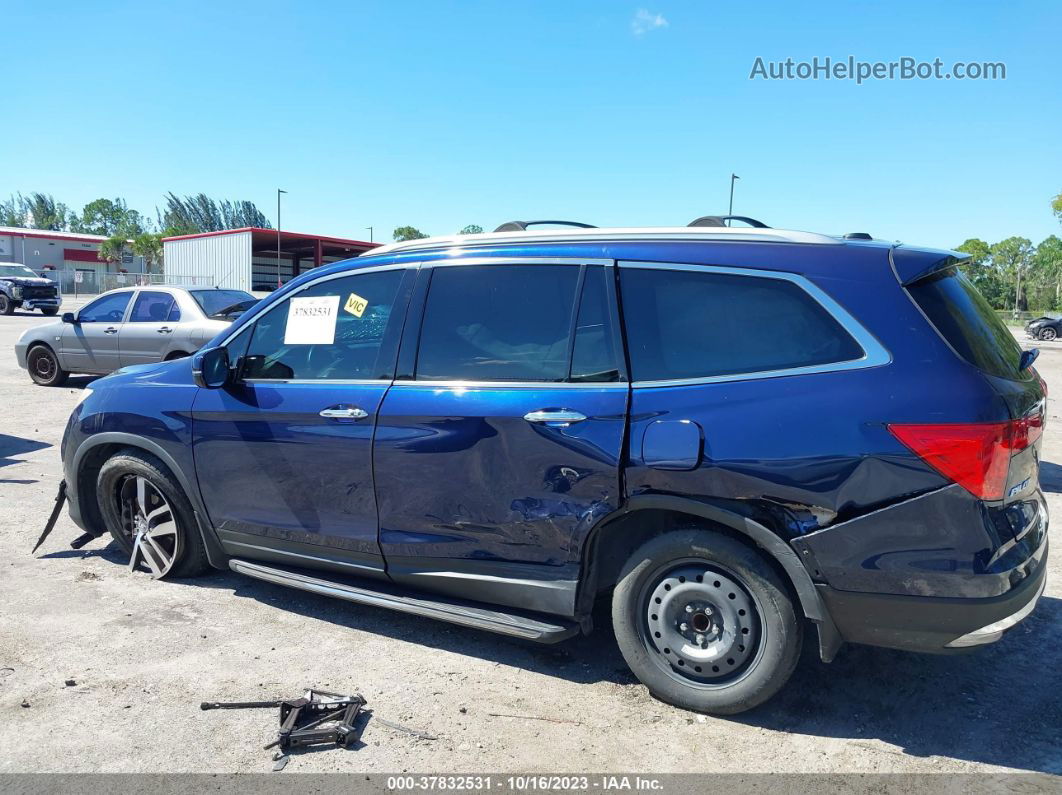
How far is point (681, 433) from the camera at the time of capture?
10.4 ft

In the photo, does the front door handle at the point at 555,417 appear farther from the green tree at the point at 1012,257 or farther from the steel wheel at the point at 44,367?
the green tree at the point at 1012,257

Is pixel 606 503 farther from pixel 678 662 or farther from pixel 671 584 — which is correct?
pixel 678 662

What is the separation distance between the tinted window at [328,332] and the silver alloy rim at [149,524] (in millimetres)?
1041

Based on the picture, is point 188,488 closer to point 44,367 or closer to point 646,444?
point 646,444

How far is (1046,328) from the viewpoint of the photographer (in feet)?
111

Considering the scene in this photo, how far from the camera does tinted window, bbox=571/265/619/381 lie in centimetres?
342

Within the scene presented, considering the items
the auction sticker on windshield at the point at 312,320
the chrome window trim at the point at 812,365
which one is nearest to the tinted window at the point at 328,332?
the auction sticker on windshield at the point at 312,320

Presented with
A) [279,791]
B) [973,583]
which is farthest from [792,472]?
[279,791]

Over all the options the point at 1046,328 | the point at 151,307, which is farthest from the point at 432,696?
the point at 1046,328

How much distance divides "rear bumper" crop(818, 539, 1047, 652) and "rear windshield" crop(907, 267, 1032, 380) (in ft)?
2.58

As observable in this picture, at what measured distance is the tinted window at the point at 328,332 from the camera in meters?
4.04

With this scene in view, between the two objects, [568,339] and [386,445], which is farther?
[386,445]

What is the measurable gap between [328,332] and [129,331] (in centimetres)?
891

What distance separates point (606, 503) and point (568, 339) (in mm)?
744
